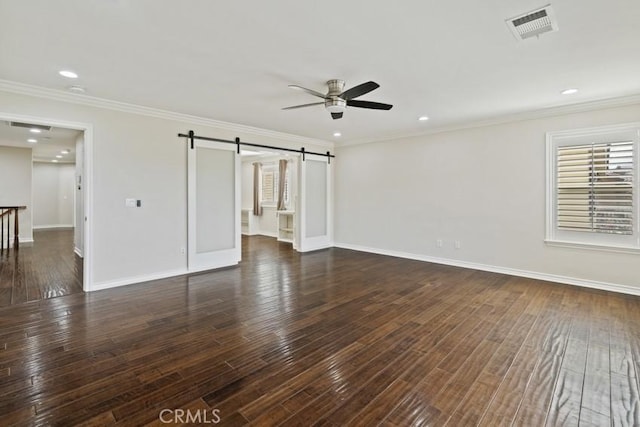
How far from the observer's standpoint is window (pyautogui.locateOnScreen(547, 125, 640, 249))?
13.6 feet

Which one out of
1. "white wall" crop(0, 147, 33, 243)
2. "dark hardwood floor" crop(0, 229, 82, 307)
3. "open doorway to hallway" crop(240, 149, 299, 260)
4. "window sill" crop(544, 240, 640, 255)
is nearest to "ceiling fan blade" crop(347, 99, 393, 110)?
"window sill" crop(544, 240, 640, 255)

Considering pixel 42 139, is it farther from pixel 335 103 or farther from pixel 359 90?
pixel 359 90

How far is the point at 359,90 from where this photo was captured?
320cm

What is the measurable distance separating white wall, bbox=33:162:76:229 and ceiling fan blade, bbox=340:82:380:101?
39.4 feet

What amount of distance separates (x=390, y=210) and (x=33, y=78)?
5937 millimetres

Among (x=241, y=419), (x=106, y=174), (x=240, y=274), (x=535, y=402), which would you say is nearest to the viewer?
(x=241, y=419)

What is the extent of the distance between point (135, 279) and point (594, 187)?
6781 mm

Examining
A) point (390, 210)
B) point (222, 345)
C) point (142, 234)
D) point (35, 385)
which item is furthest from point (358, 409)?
point (390, 210)

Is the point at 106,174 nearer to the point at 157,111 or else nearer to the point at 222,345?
the point at 157,111

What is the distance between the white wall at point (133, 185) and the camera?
13.8 feet

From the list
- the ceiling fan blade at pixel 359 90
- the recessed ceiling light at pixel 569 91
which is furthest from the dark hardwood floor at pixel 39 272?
the recessed ceiling light at pixel 569 91

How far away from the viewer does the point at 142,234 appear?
4.69 meters

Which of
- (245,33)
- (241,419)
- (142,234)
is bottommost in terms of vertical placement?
(241,419)

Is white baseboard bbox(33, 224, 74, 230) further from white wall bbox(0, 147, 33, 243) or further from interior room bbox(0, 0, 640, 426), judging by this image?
interior room bbox(0, 0, 640, 426)
